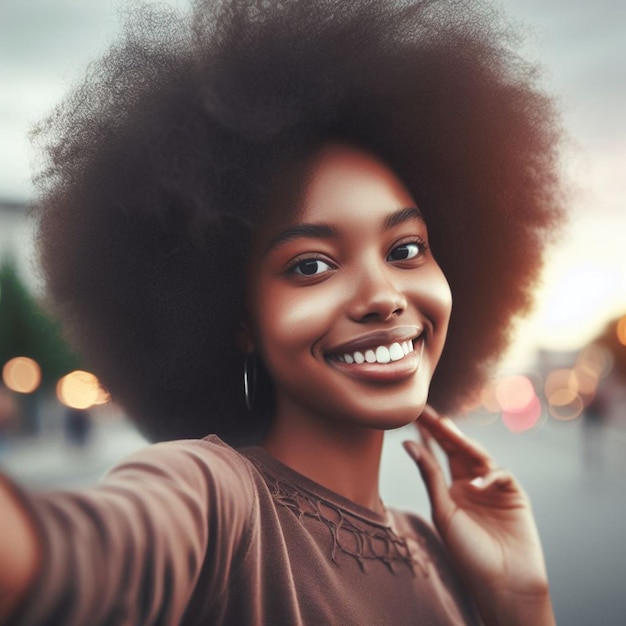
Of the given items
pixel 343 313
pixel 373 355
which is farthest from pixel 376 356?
pixel 343 313

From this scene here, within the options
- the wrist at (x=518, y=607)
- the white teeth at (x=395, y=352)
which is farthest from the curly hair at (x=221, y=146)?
the wrist at (x=518, y=607)

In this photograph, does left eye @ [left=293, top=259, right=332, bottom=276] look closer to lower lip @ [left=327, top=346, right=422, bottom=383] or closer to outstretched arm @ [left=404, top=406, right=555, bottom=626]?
lower lip @ [left=327, top=346, right=422, bottom=383]

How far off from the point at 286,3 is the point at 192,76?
0.26 m

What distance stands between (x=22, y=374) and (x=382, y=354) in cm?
1913

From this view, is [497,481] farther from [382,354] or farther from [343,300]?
[343,300]

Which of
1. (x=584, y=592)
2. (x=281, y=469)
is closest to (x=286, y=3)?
(x=281, y=469)

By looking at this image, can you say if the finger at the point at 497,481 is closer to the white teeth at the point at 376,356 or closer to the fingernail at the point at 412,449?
the fingernail at the point at 412,449

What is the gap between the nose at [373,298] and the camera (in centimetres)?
142

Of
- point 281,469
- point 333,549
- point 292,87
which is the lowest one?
point 333,549

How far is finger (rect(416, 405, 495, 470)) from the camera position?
2.04 meters

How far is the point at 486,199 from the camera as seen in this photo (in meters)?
1.84

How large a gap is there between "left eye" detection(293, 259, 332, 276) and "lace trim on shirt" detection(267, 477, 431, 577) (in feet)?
1.41

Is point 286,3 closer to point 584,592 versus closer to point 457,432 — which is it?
point 457,432

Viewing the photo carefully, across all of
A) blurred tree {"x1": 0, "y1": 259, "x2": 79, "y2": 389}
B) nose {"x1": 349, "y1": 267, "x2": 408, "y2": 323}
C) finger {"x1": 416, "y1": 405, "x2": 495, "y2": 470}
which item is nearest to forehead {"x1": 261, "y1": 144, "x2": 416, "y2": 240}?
nose {"x1": 349, "y1": 267, "x2": 408, "y2": 323}
